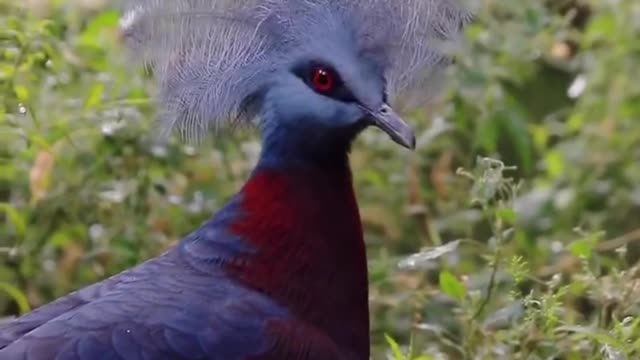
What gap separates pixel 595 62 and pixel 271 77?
1673 mm

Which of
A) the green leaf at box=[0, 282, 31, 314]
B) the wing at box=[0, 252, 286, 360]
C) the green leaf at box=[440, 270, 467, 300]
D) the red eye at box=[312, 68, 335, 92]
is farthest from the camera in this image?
the green leaf at box=[0, 282, 31, 314]

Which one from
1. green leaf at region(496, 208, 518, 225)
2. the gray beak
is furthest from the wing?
green leaf at region(496, 208, 518, 225)

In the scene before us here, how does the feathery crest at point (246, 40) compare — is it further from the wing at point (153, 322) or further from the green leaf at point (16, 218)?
the green leaf at point (16, 218)

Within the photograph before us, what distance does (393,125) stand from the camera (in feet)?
9.00

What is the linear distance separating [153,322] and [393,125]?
17.4 inches

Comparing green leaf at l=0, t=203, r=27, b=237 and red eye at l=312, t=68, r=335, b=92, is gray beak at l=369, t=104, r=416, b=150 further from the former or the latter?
green leaf at l=0, t=203, r=27, b=237

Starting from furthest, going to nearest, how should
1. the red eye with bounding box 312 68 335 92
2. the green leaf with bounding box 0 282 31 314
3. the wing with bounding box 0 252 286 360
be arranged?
1. the green leaf with bounding box 0 282 31 314
2. the red eye with bounding box 312 68 335 92
3. the wing with bounding box 0 252 286 360

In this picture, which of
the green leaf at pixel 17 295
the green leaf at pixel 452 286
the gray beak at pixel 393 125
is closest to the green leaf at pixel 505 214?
the green leaf at pixel 452 286

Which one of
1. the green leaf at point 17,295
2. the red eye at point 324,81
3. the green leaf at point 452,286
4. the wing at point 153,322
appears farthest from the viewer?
the green leaf at point 17,295

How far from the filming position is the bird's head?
2.78m

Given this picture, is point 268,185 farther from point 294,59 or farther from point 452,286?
point 452,286

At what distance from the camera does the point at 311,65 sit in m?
2.79

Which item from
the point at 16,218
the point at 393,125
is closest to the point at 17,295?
the point at 16,218

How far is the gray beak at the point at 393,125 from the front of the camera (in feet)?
9.00
